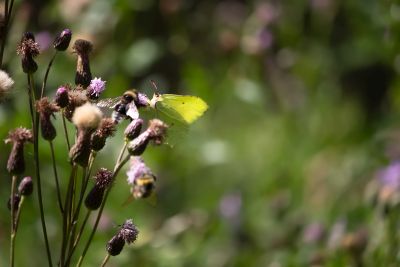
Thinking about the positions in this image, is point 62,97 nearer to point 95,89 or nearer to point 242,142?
point 95,89

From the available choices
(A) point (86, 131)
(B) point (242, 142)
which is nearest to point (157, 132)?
(A) point (86, 131)

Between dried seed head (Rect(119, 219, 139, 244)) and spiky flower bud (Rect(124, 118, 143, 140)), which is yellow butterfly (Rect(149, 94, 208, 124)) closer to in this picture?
spiky flower bud (Rect(124, 118, 143, 140))

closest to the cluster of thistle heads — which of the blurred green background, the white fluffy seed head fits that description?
the white fluffy seed head

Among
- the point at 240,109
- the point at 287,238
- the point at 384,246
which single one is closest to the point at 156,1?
the point at 240,109

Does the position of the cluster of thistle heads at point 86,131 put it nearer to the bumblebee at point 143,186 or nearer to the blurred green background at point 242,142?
the bumblebee at point 143,186

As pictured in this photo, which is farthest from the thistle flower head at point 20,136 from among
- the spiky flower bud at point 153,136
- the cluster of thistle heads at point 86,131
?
the spiky flower bud at point 153,136
